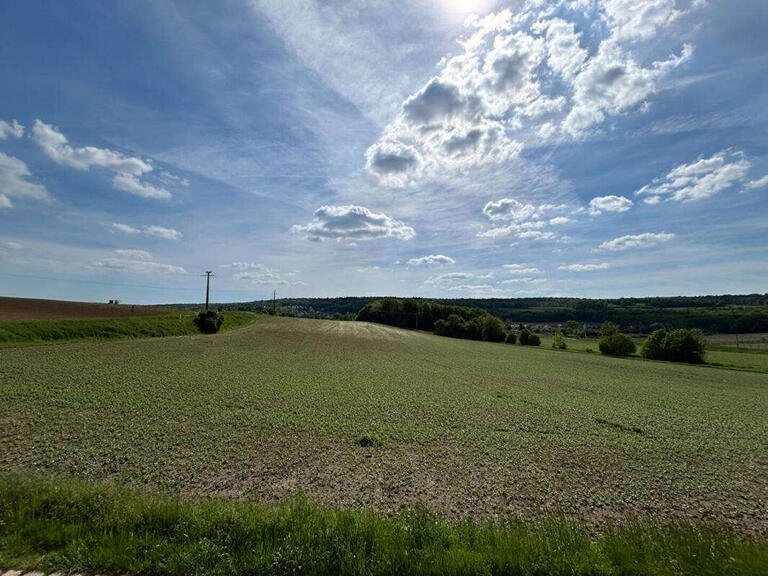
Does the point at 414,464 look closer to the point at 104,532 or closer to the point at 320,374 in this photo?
the point at 104,532

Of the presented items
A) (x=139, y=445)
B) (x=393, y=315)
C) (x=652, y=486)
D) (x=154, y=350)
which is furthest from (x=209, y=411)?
(x=393, y=315)

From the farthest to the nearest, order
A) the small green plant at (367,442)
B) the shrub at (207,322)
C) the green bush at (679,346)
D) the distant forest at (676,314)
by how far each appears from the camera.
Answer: the distant forest at (676,314)
the green bush at (679,346)
the shrub at (207,322)
the small green plant at (367,442)

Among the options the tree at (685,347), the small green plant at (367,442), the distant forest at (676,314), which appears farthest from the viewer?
the distant forest at (676,314)

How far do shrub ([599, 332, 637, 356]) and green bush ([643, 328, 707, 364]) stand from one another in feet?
13.6

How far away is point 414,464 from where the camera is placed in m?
9.68

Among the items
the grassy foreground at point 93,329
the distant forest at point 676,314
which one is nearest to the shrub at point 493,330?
the distant forest at point 676,314

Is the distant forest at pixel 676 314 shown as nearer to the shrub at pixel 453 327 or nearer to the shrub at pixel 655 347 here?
the shrub at pixel 453 327

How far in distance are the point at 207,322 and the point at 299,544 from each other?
54652 mm

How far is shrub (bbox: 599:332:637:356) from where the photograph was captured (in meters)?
67.6

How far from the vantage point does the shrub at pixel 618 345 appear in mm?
67625

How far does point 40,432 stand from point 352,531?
11528 millimetres

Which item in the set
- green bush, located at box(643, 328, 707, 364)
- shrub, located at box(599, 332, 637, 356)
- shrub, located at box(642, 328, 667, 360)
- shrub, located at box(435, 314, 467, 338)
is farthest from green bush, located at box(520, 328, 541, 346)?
green bush, located at box(643, 328, 707, 364)

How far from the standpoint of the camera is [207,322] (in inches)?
2066

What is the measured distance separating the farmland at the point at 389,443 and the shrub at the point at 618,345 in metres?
51.7
